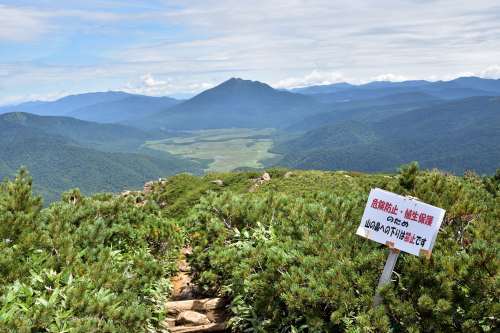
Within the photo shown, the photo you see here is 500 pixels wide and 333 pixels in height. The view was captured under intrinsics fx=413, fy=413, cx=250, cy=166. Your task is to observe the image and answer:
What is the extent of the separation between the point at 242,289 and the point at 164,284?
3329mm

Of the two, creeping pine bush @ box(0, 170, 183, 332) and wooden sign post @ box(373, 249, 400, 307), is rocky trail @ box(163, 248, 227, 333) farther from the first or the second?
wooden sign post @ box(373, 249, 400, 307)

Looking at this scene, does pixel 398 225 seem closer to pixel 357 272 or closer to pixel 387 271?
pixel 387 271

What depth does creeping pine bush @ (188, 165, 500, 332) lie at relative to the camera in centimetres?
673

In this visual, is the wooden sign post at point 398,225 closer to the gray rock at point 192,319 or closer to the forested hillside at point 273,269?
the forested hillside at point 273,269

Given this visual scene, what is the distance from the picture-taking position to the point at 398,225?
7.40m

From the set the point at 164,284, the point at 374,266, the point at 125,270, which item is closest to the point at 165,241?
the point at 164,284

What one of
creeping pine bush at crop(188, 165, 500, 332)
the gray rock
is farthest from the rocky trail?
creeping pine bush at crop(188, 165, 500, 332)

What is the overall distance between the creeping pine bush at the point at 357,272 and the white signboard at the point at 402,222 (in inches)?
15.8

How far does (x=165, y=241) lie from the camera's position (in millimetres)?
14484

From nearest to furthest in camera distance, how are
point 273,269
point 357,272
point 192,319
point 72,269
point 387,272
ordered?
point 387,272 < point 357,272 < point 273,269 < point 72,269 < point 192,319

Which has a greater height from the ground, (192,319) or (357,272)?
(357,272)

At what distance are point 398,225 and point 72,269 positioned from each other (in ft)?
21.3

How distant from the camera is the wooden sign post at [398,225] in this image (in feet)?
23.2

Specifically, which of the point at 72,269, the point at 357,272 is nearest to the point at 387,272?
the point at 357,272
